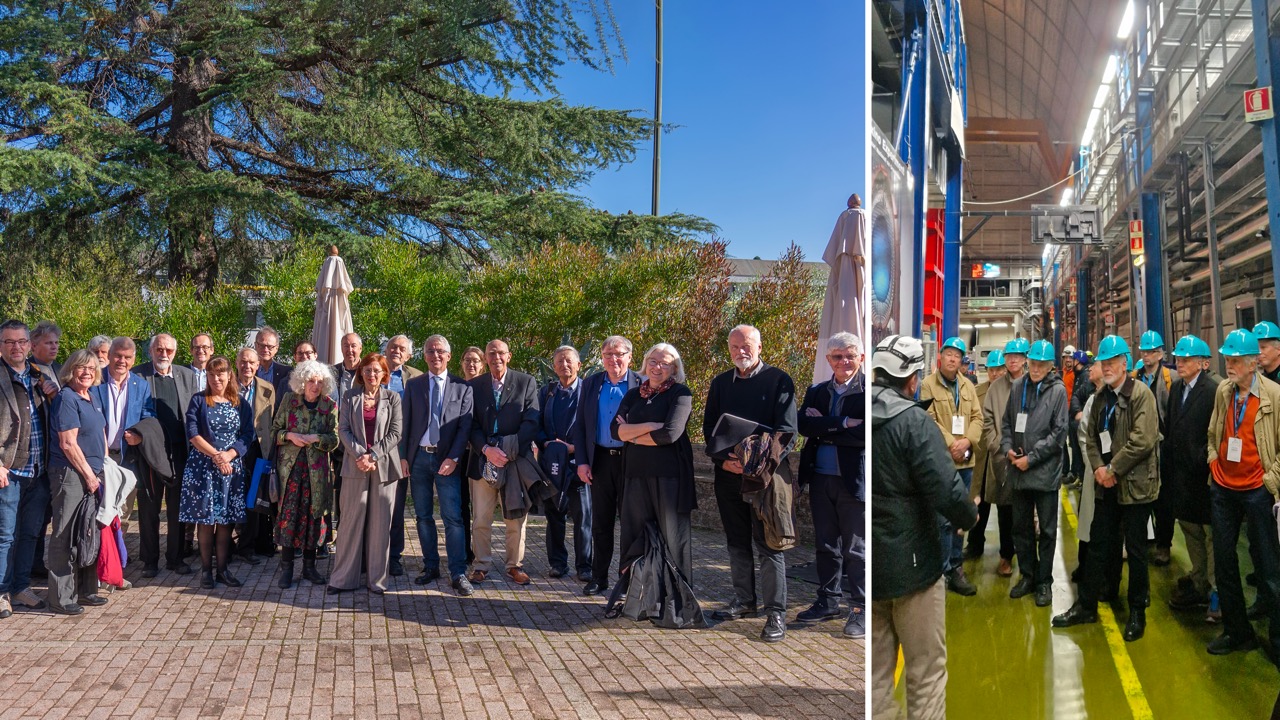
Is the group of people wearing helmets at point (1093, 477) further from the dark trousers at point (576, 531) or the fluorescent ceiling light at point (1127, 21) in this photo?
the dark trousers at point (576, 531)

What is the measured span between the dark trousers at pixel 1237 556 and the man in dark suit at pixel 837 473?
288cm

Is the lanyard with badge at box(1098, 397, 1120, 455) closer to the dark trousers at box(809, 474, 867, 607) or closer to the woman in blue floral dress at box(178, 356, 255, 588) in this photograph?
the dark trousers at box(809, 474, 867, 607)

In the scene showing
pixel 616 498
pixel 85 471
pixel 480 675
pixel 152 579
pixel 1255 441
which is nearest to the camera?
pixel 1255 441

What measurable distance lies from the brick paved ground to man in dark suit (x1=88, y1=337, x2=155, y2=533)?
0.81 meters

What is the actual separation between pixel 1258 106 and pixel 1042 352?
370 millimetres

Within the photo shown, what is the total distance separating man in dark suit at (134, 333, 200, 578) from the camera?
5609 millimetres

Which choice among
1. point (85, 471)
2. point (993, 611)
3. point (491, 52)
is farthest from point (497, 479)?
point (491, 52)

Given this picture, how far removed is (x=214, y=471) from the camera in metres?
5.30

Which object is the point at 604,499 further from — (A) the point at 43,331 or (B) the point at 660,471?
(A) the point at 43,331

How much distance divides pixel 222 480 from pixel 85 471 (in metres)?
0.71

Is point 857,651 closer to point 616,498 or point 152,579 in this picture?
point 616,498

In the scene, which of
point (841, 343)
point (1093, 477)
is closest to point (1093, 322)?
point (1093, 477)

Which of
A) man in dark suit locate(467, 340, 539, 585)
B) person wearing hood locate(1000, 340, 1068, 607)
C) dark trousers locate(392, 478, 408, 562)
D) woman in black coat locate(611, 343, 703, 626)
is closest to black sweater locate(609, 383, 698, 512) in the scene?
woman in black coat locate(611, 343, 703, 626)

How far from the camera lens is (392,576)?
564 centimetres
